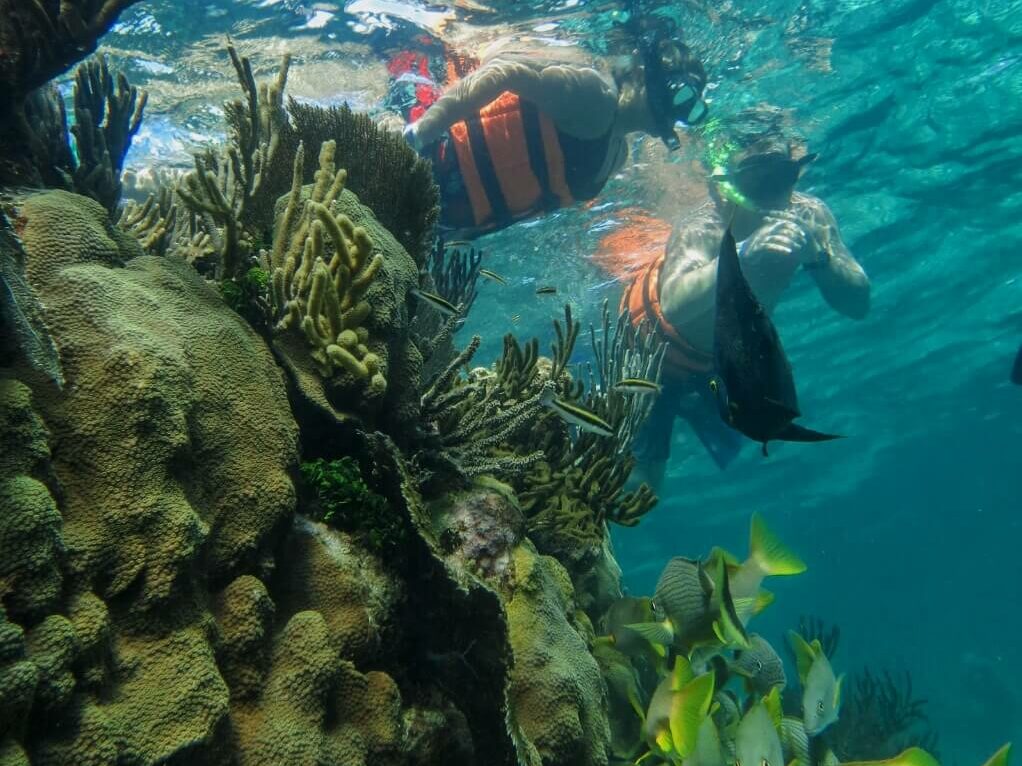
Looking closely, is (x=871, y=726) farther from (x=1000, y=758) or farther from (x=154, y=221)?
(x=154, y=221)

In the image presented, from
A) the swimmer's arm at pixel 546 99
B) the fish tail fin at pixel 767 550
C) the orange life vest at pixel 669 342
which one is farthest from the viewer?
the orange life vest at pixel 669 342

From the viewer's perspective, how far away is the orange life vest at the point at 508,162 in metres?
7.38

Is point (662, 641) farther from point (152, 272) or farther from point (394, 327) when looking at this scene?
point (152, 272)

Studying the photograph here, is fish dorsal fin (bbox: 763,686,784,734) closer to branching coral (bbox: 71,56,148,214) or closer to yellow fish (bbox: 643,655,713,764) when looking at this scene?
yellow fish (bbox: 643,655,713,764)

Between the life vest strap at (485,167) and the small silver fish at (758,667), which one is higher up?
the life vest strap at (485,167)

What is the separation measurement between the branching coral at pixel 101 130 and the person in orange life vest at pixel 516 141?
383 centimetres

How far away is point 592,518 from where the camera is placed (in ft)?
13.9

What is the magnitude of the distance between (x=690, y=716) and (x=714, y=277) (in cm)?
766

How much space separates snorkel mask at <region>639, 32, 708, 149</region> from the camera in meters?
9.16

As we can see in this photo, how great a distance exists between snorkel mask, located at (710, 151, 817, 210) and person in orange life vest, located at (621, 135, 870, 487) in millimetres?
18

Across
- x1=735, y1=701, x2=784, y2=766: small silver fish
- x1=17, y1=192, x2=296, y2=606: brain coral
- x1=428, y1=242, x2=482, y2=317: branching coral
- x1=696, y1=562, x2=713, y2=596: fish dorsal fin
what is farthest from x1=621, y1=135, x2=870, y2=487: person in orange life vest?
x1=17, y1=192, x2=296, y2=606: brain coral

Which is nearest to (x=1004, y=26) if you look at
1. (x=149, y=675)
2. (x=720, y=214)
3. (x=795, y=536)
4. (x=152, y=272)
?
(x=720, y=214)

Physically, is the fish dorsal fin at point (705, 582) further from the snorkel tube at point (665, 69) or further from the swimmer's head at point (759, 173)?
the swimmer's head at point (759, 173)

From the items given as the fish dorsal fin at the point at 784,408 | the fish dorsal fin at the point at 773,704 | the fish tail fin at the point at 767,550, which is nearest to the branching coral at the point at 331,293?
the fish dorsal fin at the point at 784,408
